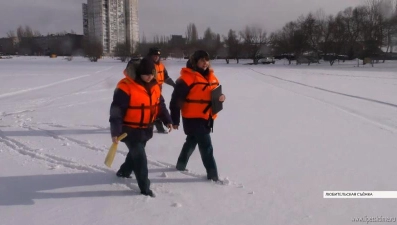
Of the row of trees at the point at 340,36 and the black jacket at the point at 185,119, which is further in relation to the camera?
the row of trees at the point at 340,36

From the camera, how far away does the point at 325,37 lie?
6194 cm

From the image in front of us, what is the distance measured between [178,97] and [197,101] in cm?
23

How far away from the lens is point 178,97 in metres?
4.19

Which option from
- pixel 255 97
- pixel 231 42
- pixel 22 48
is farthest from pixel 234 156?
pixel 22 48

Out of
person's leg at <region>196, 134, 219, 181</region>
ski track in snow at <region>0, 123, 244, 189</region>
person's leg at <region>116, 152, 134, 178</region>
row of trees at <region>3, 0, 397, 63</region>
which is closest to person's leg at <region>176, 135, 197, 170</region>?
ski track in snow at <region>0, 123, 244, 189</region>

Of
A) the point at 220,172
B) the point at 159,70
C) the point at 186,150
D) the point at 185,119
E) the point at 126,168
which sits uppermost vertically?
the point at 159,70

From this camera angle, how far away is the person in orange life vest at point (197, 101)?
4.15 m

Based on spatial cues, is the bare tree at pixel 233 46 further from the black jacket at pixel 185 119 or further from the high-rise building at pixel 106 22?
the black jacket at pixel 185 119

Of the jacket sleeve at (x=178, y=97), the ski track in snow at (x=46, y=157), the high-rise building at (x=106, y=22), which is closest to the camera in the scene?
the jacket sleeve at (x=178, y=97)

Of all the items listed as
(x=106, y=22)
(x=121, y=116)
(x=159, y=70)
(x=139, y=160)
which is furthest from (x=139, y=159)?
(x=106, y=22)

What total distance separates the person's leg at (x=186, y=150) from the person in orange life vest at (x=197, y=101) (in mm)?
215

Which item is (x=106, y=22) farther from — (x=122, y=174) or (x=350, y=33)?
(x=122, y=174)

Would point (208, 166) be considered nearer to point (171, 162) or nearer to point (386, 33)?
point (171, 162)

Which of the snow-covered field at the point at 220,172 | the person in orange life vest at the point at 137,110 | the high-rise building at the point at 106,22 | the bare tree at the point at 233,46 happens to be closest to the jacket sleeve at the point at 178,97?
the person in orange life vest at the point at 137,110
